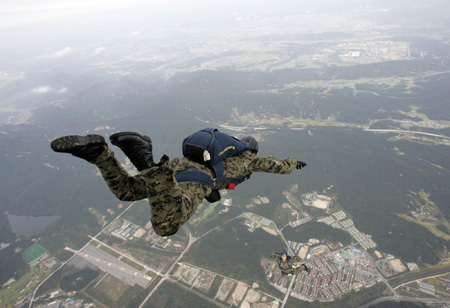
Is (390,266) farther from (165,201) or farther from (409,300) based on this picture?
(165,201)

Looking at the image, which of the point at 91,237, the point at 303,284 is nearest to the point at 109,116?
the point at 91,237

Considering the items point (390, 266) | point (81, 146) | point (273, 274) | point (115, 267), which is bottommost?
point (390, 266)

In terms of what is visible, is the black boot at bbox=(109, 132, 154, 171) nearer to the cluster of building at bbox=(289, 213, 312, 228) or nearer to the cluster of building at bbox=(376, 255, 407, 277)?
the cluster of building at bbox=(289, 213, 312, 228)

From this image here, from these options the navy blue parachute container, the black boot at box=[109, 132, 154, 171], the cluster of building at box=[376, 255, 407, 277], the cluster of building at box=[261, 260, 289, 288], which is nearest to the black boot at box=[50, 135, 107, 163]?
the black boot at box=[109, 132, 154, 171]

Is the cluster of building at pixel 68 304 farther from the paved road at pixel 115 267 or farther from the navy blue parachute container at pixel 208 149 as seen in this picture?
the navy blue parachute container at pixel 208 149

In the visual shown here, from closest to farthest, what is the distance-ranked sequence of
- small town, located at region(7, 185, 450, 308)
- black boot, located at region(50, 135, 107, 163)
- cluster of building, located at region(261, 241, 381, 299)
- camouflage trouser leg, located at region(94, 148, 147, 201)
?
black boot, located at region(50, 135, 107, 163)
camouflage trouser leg, located at region(94, 148, 147, 201)
cluster of building, located at region(261, 241, 381, 299)
small town, located at region(7, 185, 450, 308)

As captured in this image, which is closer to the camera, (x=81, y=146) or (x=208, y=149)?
(x=81, y=146)

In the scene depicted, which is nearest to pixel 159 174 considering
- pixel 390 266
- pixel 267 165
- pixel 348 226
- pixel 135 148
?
pixel 135 148

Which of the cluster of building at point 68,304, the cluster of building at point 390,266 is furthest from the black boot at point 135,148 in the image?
the cluster of building at point 390,266
